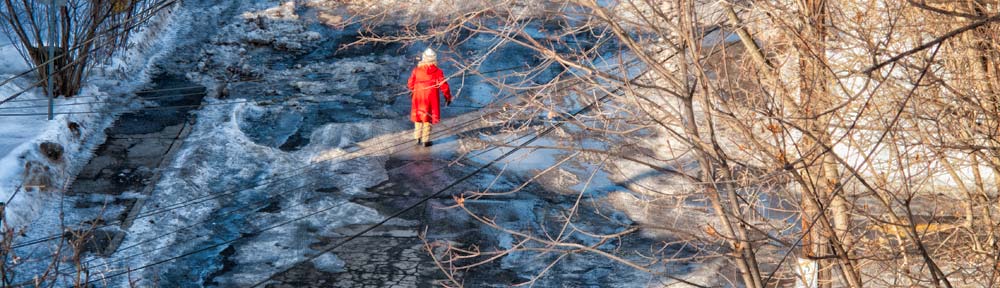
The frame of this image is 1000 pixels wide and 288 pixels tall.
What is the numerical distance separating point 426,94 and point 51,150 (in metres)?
3.96

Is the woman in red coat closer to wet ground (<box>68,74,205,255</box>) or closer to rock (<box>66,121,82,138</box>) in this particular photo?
wet ground (<box>68,74,205,255</box>)

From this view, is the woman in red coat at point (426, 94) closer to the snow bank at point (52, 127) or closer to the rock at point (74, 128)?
the snow bank at point (52, 127)

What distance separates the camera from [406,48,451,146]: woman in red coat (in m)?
11.9

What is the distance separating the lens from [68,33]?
1306 centimetres

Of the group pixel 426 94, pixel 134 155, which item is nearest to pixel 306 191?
pixel 426 94

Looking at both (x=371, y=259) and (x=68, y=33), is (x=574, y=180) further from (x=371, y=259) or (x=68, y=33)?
(x=68, y=33)

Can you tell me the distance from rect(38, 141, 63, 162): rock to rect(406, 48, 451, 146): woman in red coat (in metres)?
3.73

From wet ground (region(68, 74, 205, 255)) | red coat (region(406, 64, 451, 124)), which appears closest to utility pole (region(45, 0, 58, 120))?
wet ground (region(68, 74, 205, 255))

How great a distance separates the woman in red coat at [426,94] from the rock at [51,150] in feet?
12.2

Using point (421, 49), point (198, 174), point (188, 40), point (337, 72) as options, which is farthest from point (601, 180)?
point (188, 40)

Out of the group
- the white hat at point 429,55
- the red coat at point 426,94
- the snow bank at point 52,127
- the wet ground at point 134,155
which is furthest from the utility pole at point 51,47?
the white hat at point 429,55

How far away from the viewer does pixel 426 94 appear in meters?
12.1

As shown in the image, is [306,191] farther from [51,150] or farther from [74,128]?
[74,128]

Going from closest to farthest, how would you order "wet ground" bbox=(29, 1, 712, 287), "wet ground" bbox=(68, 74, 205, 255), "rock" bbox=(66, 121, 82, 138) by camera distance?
"wet ground" bbox=(29, 1, 712, 287)
"wet ground" bbox=(68, 74, 205, 255)
"rock" bbox=(66, 121, 82, 138)
